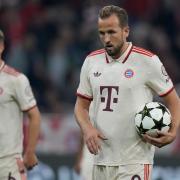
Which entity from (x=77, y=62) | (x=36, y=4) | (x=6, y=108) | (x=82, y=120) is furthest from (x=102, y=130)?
(x=36, y=4)

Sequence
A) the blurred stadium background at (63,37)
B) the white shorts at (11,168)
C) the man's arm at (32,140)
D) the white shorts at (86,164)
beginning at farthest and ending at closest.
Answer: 1. the blurred stadium background at (63,37)
2. the white shorts at (86,164)
3. the man's arm at (32,140)
4. the white shorts at (11,168)

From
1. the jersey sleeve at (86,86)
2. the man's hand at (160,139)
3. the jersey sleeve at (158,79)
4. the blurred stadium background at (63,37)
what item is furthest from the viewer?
the blurred stadium background at (63,37)

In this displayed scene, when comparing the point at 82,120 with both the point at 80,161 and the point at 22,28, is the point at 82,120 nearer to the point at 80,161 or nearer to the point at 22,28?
the point at 80,161

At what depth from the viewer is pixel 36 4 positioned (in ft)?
63.7

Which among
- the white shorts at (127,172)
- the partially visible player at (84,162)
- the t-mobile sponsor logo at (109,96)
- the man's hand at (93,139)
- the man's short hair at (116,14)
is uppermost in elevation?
the man's short hair at (116,14)

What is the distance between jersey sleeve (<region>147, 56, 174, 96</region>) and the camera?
8430 mm

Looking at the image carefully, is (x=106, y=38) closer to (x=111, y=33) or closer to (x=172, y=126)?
(x=111, y=33)

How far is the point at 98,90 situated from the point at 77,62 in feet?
31.0

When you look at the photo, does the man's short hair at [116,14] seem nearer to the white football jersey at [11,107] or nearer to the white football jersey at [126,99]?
the white football jersey at [126,99]

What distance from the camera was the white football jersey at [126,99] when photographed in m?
8.44

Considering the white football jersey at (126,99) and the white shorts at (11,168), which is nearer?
the white football jersey at (126,99)

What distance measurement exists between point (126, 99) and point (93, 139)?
0.47 meters

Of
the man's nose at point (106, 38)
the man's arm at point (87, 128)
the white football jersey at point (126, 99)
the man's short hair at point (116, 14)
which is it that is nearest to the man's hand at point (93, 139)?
the man's arm at point (87, 128)

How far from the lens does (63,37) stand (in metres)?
18.5
